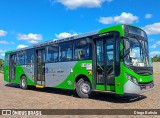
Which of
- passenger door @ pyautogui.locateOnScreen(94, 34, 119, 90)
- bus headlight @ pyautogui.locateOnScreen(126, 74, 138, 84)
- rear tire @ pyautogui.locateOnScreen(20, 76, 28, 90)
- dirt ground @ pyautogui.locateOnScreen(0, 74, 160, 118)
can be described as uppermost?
passenger door @ pyautogui.locateOnScreen(94, 34, 119, 90)

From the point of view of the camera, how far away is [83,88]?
12195mm

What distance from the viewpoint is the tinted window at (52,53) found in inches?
565

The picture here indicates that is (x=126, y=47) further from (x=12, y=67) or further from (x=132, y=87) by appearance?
(x=12, y=67)

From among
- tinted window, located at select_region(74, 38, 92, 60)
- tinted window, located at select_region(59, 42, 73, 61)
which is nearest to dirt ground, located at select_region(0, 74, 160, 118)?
tinted window, located at select_region(74, 38, 92, 60)

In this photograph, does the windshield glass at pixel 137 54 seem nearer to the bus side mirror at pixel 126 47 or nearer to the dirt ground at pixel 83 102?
the bus side mirror at pixel 126 47

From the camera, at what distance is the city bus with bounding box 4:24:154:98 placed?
33.2ft

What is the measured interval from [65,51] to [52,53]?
4.90 feet

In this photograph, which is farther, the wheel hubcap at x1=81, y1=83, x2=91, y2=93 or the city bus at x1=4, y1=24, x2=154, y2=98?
the wheel hubcap at x1=81, y1=83, x2=91, y2=93

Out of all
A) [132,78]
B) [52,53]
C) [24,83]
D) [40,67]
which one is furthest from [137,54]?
[24,83]

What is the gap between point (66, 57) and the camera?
13.5 metres

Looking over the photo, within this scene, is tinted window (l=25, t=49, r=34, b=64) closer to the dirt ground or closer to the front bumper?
the dirt ground

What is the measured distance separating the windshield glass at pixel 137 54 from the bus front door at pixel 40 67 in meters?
6.96

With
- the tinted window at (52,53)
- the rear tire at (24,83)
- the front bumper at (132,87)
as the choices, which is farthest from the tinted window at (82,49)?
the rear tire at (24,83)

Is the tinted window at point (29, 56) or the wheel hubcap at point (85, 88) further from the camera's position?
the tinted window at point (29, 56)
